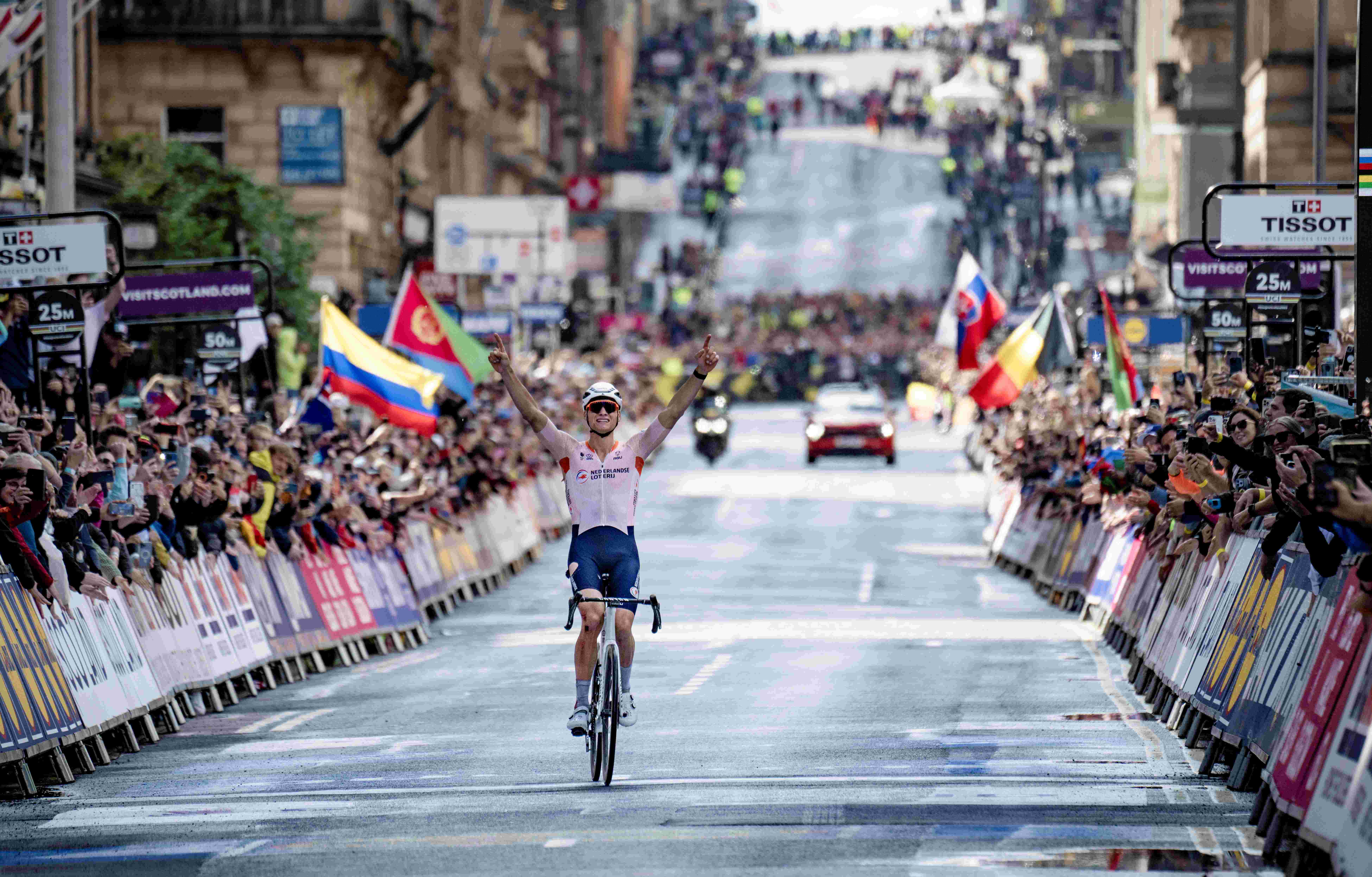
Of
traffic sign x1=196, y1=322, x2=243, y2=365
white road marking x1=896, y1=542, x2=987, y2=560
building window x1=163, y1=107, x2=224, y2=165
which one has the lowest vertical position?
white road marking x1=896, y1=542, x2=987, y2=560

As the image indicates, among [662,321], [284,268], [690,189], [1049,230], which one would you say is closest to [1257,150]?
[284,268]

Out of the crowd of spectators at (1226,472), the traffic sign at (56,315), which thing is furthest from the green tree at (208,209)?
the traffic sign at (56,315)

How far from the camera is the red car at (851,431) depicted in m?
58.3

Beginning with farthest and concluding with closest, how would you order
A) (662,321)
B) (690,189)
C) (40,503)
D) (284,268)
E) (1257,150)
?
(690,189) → (662,321) → (1257,150) → (284,268) → (40,503)

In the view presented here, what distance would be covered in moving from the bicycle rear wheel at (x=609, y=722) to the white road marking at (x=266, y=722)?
→ 169 inches

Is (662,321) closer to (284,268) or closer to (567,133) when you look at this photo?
(567,133)

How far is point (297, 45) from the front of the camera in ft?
165

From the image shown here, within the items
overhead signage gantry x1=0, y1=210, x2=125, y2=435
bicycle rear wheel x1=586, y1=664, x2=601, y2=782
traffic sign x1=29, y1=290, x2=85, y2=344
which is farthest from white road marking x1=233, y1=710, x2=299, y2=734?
bicycle rear wheel x1=586, y1=664, x2=601, y2=782

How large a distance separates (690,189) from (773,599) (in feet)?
299

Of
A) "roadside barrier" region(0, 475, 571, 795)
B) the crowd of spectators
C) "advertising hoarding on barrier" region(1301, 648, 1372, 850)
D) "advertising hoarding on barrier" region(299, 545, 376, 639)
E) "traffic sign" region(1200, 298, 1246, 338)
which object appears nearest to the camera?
"advertising hoarding on barrier" region(1301, 648, 1372, 850)

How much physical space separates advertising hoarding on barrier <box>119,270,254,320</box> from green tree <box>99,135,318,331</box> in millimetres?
11607

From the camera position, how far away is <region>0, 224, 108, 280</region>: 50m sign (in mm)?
18609

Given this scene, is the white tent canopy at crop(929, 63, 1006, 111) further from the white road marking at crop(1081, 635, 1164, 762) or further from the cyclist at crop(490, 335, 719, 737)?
the cyclist at crop(490, 335, 719, 737)

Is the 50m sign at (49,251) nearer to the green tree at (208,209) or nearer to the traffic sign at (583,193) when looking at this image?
the green tree at (208,209)
